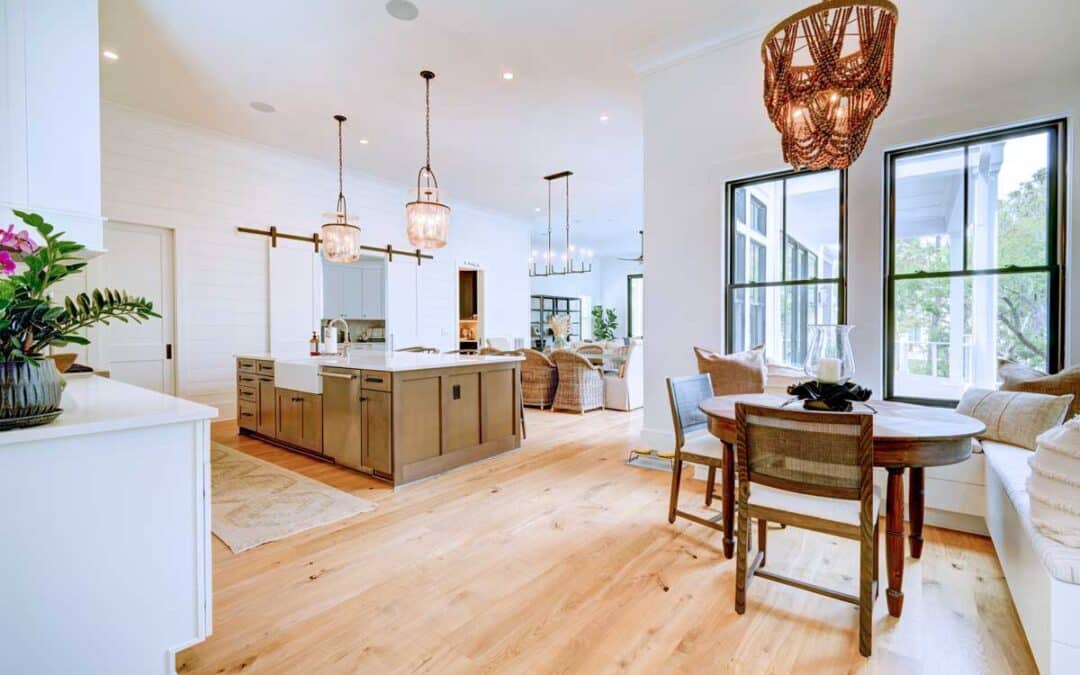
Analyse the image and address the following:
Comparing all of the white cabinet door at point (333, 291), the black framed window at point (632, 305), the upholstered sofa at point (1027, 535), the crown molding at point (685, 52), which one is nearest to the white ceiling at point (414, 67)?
the crown molding at point (685, 52)

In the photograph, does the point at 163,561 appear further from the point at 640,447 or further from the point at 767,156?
the point at 767,156

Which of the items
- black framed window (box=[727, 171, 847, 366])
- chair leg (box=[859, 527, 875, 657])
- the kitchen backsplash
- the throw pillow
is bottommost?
chair leg (box=[859, 527, 875, 657])

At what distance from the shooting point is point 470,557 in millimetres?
2486

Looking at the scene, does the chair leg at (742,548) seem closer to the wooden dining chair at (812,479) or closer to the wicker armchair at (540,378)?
the wooden dining chair at (812,479)

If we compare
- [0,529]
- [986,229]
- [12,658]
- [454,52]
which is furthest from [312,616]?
[986,229]

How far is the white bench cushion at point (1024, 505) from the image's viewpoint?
4.58 feet

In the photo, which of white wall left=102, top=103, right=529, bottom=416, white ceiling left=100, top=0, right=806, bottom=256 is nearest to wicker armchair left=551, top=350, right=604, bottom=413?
white ceiling left=100, top=0, right=806, bottom=256

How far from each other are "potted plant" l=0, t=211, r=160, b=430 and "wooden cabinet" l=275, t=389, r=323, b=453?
2784mm

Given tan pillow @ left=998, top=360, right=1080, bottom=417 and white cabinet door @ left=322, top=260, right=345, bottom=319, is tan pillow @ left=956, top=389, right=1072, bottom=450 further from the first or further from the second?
white cabinet door @ left=322, top=260, right=345, bottom=319

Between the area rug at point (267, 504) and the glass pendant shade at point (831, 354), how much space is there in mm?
2724

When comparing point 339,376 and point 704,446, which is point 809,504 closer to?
point 704,446

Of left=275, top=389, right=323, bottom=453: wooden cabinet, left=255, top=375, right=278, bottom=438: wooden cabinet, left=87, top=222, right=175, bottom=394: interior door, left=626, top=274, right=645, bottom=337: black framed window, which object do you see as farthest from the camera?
left=626, top=274, right=645, bottom=337: black framed window

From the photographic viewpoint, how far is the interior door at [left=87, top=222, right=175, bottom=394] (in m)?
5.10

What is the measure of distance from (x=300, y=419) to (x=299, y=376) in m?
0.43
